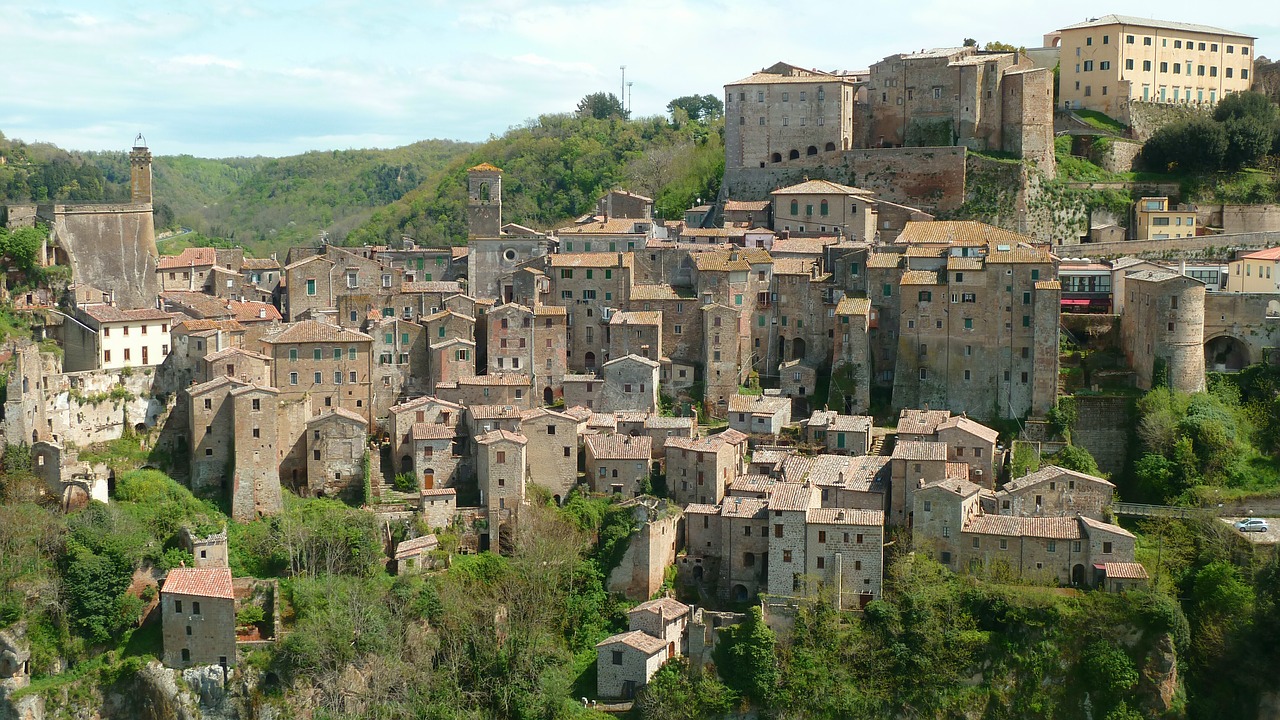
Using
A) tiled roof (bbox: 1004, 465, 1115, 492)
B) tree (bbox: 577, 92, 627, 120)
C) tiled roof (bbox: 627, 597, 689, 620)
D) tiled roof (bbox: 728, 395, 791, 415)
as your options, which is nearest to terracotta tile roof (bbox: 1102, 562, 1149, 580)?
tiled roof (bbox: 1004, 465, 1115, 492)

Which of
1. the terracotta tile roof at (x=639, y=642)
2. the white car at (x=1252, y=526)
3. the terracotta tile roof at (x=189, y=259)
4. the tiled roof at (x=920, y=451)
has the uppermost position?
the terracotta tile roof at (x=189, y=259)

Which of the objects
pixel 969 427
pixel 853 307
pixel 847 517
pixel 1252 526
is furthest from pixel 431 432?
pixel 1252 526

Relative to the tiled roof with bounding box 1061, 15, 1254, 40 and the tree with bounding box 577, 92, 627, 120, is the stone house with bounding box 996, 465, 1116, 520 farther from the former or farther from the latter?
the tree with bounding box 577, 92, 627, 120

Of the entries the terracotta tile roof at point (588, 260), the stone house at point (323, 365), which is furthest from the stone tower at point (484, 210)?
the stone house at point (323, 365)

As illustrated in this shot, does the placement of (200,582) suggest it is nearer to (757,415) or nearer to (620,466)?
(620,466)

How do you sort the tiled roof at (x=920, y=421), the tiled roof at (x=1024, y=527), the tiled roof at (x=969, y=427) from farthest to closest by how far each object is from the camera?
the tiled roof at (x=920, y=421) < the tiled roof at (x=969, y=427) < the tiled roof at (x=1024, y=527)

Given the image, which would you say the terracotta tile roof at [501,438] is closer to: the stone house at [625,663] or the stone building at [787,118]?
the stone house at [625,663]
